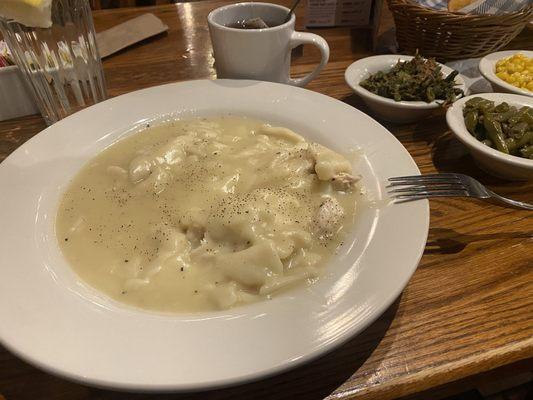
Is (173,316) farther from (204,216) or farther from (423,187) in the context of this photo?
(423,187)

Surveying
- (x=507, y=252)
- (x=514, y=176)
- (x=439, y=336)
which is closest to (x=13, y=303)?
(x=439, y=336)

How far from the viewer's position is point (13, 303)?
1040mm

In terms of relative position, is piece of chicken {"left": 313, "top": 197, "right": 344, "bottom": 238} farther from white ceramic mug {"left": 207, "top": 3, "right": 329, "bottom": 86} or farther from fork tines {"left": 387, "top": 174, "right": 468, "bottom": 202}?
white ceramic mug {"left": 207, "top": 3, "right": 329, "bottom": 86}

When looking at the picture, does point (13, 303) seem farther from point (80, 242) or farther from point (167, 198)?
point (167, 198)

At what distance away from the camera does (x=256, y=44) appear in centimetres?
195

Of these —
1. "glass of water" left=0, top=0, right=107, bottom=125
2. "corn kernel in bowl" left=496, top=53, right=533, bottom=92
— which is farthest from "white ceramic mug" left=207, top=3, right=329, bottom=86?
"corn kernel in bowl" left=496, top=53, right=533, bottom=92

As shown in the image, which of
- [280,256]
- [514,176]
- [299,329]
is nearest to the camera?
[299,329]

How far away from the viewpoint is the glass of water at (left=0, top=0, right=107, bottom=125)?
186 centimetres

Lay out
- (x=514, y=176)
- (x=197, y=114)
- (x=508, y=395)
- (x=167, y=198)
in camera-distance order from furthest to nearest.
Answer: (x=508, y=395)
(x=197, y=114)
(x=514, y=176)
(x=167, y=198)

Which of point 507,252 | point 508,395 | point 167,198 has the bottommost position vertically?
point 508,395

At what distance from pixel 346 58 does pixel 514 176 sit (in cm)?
132

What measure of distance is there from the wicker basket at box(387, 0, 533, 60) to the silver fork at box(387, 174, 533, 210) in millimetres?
1219

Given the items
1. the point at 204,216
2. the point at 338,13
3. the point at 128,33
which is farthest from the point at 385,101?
the point at 128,33

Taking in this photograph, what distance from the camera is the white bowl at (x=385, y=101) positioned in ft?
6.21
